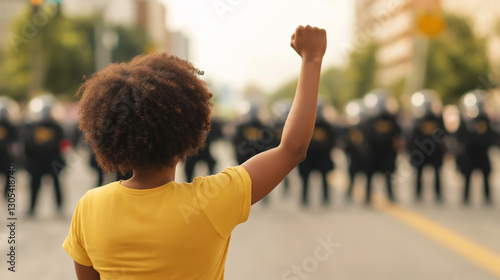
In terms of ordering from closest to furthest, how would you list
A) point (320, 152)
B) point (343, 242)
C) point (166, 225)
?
point (166, 225) < point (343, 242) < point (320, 152)

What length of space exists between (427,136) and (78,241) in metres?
8.36

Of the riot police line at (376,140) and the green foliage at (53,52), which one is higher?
the green foliage at (53,52)

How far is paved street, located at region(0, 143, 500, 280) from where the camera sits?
5.36 metres

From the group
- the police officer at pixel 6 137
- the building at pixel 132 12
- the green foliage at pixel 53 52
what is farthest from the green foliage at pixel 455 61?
the police officer at pixel 6 137

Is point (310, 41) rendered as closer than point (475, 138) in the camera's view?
Yes

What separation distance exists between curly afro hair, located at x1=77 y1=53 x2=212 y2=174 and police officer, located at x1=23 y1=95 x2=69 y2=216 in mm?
7378

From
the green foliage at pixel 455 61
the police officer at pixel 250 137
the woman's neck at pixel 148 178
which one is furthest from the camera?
the green foliage at pixel 455 61

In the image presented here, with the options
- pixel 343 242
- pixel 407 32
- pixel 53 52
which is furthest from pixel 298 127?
pixel 407 32

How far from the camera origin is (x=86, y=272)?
5.39 ft

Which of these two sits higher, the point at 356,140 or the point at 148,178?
the point at 356,140

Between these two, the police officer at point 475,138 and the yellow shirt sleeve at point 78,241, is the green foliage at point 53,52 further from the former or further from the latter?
the yellow shirt sleeve at point 78,241

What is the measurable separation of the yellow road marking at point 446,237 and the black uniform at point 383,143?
604 mm

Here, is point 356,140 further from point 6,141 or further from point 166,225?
point 166,225

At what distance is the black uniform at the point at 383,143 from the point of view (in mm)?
9195
